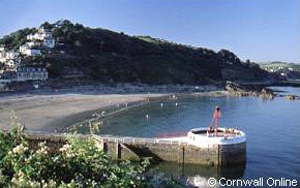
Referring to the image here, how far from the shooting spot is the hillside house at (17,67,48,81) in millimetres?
95875

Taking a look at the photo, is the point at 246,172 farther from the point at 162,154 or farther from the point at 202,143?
the point at 162,154

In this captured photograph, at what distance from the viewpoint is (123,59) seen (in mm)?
127062

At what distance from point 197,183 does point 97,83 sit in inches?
3065

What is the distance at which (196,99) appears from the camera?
97312mm

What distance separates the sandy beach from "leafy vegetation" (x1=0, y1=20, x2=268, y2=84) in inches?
939

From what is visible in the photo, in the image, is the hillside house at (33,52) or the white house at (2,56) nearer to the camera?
the hillside house at (33,52)

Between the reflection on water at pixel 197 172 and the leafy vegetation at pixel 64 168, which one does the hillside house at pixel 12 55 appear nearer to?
the reflection on water at pixel 197 172

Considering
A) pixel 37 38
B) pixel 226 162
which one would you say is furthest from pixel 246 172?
pixel 37 38

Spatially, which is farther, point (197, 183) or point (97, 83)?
point (97, 83)

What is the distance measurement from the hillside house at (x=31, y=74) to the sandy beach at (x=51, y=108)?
14809mm

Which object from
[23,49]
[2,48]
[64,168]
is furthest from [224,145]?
[2,48]

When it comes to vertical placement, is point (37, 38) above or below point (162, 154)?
above

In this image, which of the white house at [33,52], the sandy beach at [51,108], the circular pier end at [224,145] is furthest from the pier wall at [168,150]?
the white house at [33,52]

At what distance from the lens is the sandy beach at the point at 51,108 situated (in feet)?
165
